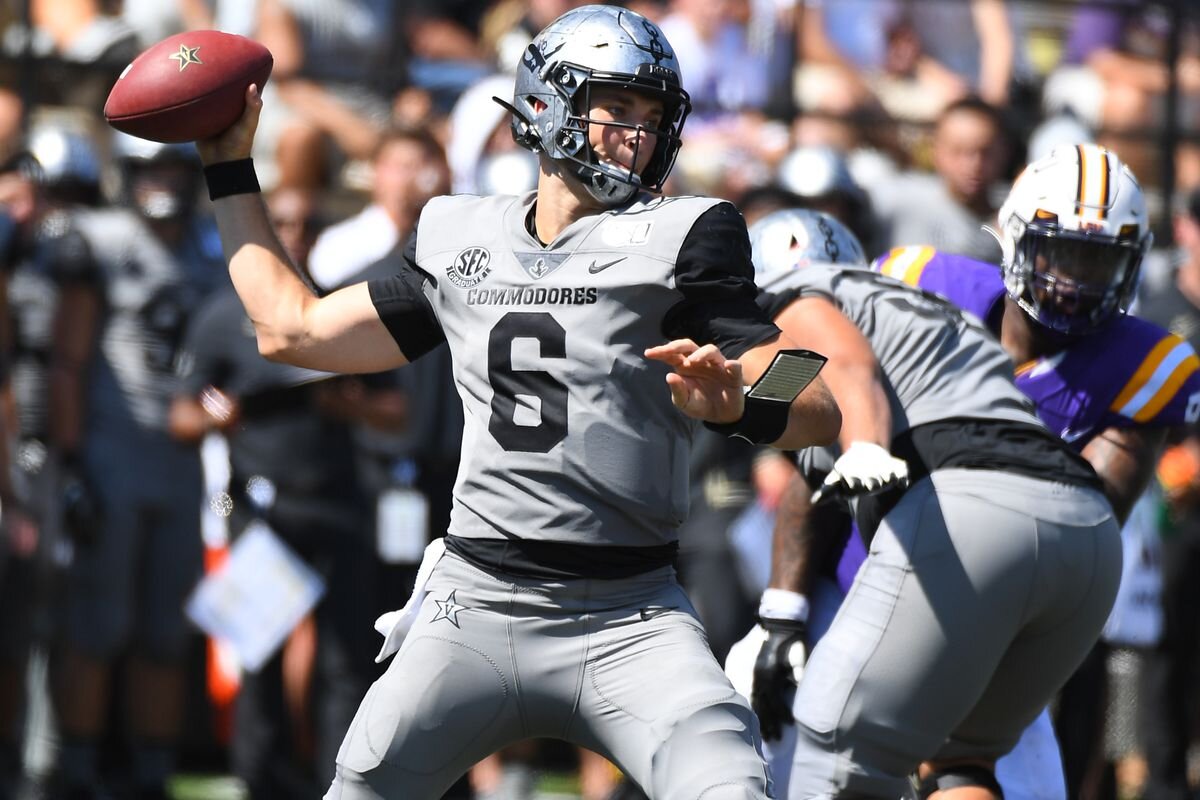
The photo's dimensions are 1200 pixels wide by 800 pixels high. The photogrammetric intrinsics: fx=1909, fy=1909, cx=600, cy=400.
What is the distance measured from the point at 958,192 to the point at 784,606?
3217mm

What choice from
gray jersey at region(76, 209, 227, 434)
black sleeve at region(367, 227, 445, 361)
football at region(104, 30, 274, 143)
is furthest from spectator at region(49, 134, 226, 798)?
black sleeve at region(367, 227, 445, 361)

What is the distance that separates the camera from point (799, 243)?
4859mm

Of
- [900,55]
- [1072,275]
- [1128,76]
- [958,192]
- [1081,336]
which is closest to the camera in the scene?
[1072,275]

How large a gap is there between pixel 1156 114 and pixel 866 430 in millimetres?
5410

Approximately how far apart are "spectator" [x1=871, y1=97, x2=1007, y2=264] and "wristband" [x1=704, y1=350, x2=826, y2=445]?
12.6ft

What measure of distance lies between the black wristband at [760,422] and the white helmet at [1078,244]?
118 centimetres

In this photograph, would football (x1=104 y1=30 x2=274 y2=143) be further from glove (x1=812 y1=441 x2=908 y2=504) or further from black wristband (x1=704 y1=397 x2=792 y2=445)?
glove (x1=812 y1=441 x2=908 y2=504)

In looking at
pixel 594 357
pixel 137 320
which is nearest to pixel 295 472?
pixel 137 320

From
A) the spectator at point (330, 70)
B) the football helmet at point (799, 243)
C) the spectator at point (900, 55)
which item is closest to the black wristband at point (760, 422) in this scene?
the football helmet at point (799, 243)

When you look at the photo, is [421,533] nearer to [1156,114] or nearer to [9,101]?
[9,101]

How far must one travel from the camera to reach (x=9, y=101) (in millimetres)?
7273

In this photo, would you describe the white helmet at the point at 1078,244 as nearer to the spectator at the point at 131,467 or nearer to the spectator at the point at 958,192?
the spectator at the point at 958,192

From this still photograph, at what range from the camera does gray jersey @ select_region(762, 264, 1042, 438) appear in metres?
3.99

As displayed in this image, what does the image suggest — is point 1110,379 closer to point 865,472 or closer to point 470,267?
point 865,472
